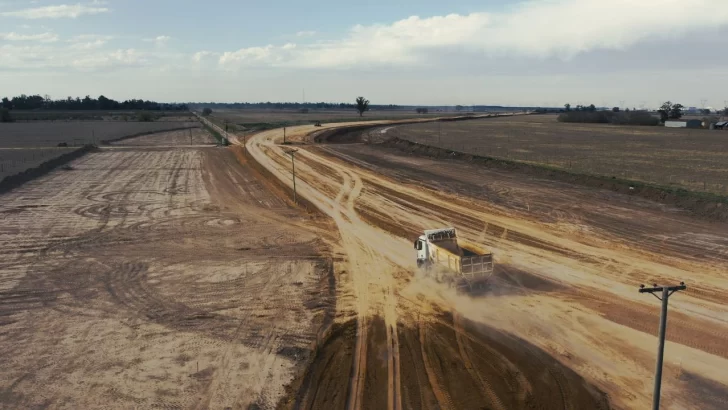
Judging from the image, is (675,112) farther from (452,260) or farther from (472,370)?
(472,370)

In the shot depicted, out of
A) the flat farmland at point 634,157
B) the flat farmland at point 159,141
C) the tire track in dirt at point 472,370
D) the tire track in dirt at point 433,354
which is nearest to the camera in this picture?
the tire track in dirt at point 472,370

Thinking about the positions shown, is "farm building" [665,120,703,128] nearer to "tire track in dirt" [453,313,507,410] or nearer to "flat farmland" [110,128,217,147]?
"flat farmland" [110,128,217,147]

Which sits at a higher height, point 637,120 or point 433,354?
point 637,120

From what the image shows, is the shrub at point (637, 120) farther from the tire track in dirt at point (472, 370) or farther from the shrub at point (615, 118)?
the tire track in dirt at point (472, 370)

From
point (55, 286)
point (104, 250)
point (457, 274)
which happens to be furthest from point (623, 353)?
point (104, 250)

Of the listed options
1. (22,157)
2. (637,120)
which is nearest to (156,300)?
(22,157)

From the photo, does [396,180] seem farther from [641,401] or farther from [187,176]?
[641,401]

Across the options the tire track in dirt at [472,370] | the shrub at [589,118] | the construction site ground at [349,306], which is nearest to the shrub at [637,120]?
the shrub at [589,118]
